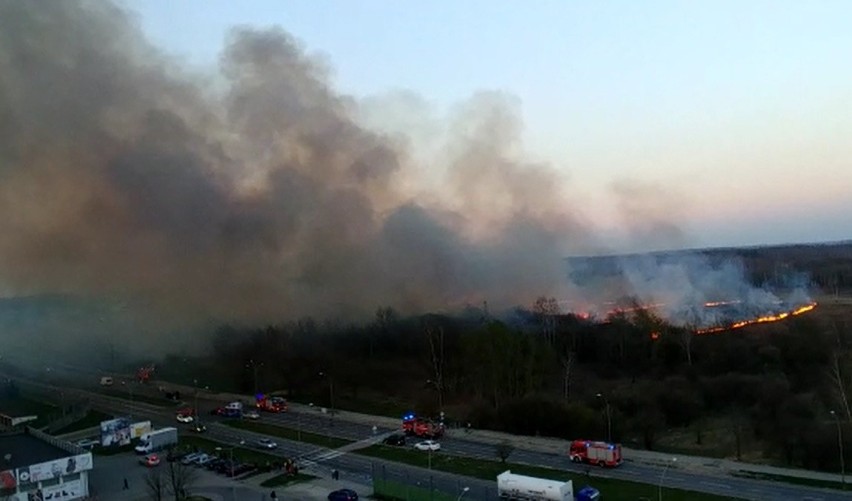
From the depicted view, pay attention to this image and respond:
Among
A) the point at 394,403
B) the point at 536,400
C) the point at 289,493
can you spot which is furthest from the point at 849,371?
the point at 289,493

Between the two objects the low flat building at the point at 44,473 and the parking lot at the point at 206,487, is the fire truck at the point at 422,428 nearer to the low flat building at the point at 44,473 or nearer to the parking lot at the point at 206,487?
the parking lot at the point at 206,487

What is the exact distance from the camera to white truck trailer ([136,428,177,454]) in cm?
3988

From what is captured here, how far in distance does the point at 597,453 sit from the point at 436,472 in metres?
7.58

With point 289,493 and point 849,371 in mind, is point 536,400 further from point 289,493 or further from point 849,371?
point 849,371

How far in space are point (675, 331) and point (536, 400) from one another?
26.0 metres

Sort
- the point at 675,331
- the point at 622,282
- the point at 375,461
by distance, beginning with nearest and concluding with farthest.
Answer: the point at 375,461, the point at 675,331, the point at 622,282

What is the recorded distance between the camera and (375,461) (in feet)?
119

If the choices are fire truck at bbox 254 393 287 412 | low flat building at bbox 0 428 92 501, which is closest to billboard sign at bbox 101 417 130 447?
low flat building at bbox 0 428 92 501

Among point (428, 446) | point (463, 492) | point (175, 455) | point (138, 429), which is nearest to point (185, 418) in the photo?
point (138, 429)

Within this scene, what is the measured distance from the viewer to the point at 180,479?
3102cm

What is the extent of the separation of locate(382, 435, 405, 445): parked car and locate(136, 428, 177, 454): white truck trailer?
40.3 ft

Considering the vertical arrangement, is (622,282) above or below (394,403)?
above

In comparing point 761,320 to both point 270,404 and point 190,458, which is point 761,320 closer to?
point 270,404

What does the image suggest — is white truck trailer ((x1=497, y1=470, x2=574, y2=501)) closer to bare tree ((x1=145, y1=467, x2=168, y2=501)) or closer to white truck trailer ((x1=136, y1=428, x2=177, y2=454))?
bare tree ((x1=145, y1=467, x2=168, y2=501))
